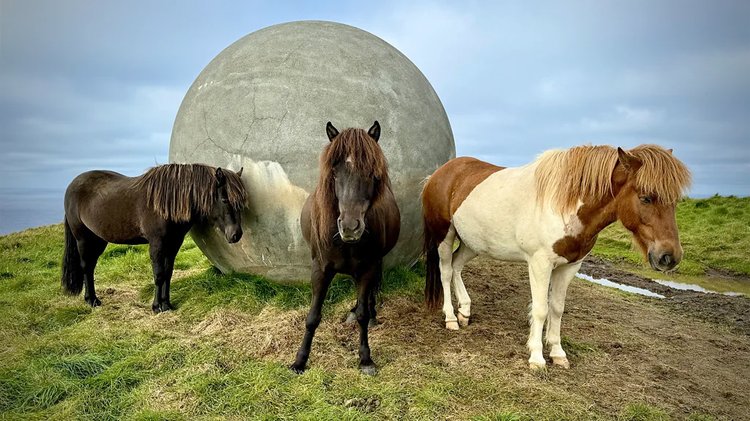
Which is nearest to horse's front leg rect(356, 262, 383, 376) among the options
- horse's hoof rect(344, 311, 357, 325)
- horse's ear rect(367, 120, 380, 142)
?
horse's hoof rect(344, 311, 357, 325)

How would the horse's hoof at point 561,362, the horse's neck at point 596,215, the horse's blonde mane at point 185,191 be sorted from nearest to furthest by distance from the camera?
the horse's neck at point 596,215 < the horse's hoof at point 561,362 < the horse's blonde mane at point 185,191

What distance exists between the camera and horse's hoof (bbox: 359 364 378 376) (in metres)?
4.17

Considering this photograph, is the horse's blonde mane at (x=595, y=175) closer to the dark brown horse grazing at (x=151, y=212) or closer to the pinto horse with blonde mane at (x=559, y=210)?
the pinto horse with blonde mane at (x=559, y=210)

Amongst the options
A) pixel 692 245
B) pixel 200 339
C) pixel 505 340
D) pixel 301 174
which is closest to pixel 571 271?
pixel 505 340

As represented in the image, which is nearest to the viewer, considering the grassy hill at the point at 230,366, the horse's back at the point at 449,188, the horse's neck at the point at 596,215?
the grassy hill at the point at 230,366

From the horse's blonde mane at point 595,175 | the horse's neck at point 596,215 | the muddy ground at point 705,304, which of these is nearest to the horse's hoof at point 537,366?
the horse's neck at point 596,215

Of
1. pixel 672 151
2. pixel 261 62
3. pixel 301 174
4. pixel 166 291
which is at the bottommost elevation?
pixel 166 291

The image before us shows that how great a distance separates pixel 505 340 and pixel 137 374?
361 cm

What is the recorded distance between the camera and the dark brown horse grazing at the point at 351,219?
352cm

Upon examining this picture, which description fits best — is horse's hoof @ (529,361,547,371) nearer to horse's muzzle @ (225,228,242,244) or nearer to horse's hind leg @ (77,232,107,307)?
horse's muzzle @ (225,228,242,244)

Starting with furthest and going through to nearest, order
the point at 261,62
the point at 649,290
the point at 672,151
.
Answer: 1. the point at 649,290
2. the point at 261,62
3. the point at 672,151

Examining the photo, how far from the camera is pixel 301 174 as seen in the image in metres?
5.32

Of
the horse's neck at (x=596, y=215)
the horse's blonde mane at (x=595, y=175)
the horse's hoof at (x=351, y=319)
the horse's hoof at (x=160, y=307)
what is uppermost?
the horse's blonde mane at (x=595, y=175)

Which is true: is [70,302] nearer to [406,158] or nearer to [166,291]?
→ [166,291]
